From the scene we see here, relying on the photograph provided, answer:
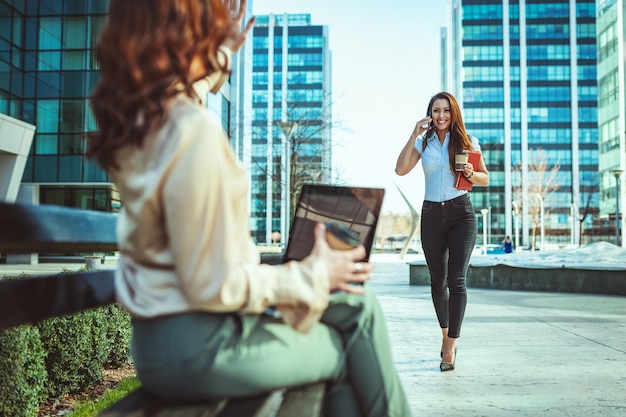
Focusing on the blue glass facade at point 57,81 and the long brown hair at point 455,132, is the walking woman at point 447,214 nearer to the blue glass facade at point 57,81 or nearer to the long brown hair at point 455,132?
the long brown hair at point 455,132

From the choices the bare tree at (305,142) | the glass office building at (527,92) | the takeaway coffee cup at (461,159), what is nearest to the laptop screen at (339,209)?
the takeaway coffee cup at (461,159)

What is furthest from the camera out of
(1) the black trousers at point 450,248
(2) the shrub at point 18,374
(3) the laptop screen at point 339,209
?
(1) the black trousers at point 450,248

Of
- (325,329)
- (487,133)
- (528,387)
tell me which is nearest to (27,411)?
(325,329)

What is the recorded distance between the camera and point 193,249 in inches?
48.7

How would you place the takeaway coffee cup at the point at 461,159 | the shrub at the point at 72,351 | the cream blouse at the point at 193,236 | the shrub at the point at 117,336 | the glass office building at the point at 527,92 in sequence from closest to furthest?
the cream blouse at the point at 193,236, the shrub at the point at 72,351, the takeaway coffee cup at the point at 461,159, the shrub at the point at 117,336, the glass office building at the point at 527,92

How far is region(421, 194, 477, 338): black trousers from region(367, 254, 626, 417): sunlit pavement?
425mm

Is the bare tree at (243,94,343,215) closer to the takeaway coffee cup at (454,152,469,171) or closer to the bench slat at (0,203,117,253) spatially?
the takeaway coffee cup at (454,152,469,171)

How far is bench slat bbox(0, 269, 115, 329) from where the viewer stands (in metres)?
1.51

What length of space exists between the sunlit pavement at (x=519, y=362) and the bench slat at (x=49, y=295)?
6.26ft

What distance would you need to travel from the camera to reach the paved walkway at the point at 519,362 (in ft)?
10.9

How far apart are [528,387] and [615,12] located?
54.9 meters

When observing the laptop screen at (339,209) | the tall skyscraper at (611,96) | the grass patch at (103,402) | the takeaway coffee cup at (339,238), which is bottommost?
the grass patch at (103,402)

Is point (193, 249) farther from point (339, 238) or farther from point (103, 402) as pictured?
point (103, 402)

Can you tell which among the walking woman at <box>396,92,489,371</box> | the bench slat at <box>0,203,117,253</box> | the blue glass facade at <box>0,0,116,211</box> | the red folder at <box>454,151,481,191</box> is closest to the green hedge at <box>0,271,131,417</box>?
the bench slat at <box>0,203,117,253</box>
